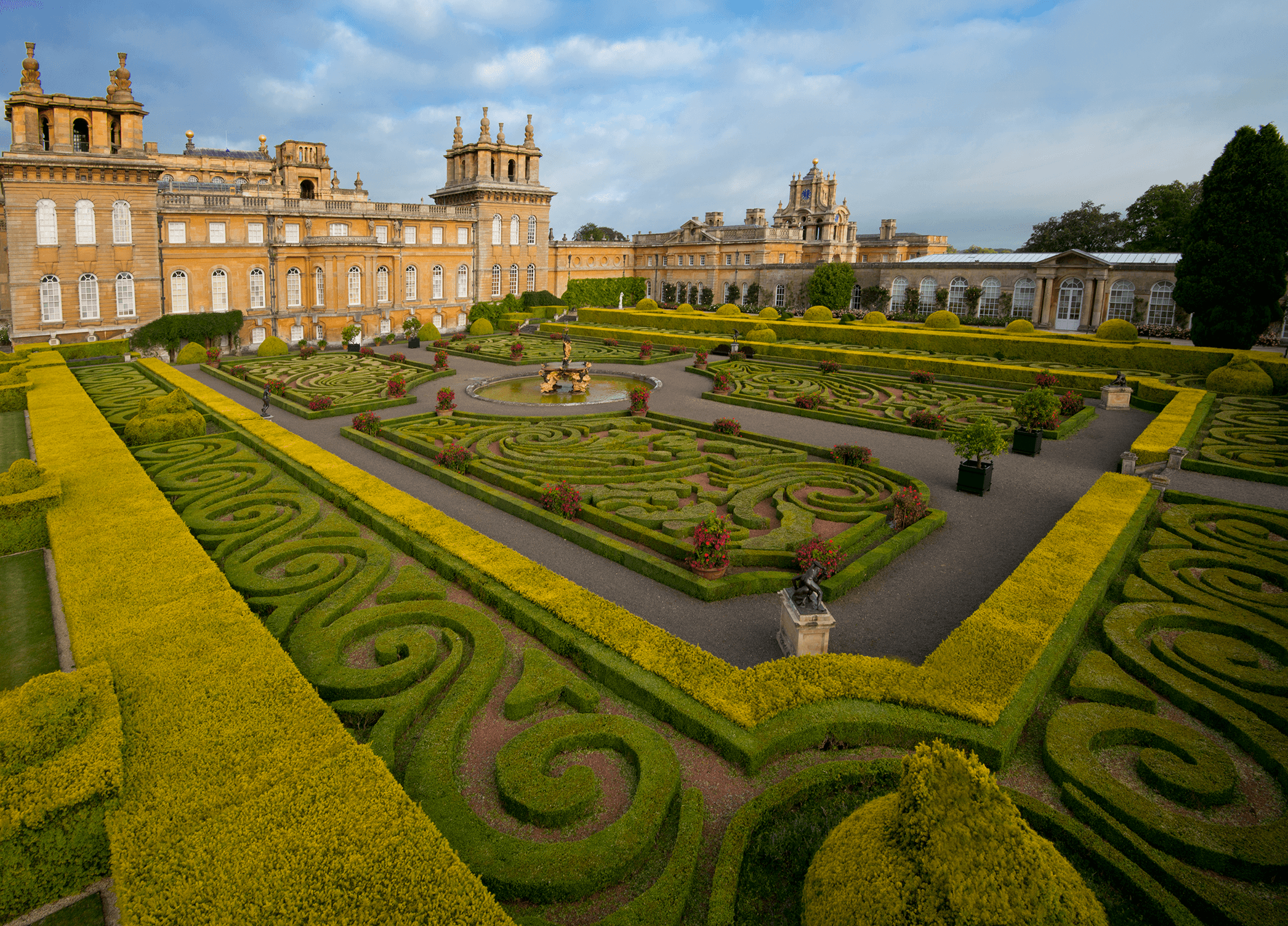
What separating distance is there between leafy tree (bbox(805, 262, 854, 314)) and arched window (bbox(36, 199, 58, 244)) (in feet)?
158

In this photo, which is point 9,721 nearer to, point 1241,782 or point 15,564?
point 15,564

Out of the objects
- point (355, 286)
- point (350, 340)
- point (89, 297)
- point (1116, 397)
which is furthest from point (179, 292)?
point (1116, 397)

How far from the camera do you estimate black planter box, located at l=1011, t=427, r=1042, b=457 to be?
18312mm

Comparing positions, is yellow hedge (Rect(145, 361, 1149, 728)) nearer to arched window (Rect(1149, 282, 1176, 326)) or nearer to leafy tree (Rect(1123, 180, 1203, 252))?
arched window (Rect(1149, 282, 1176, 326))

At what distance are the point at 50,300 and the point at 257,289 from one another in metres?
10.6

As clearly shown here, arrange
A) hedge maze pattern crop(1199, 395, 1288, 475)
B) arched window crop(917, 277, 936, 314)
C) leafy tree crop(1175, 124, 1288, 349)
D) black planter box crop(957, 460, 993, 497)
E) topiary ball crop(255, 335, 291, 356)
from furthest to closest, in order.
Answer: arched window crop(917, 277, 936, 314)
topiary ball crop(255, 335, 291, 356)
leafy tree crop(1175, 124, 1288, 349)
hedge maze pattern crop(1199, 395, 1288, 475)
black planter box crop(957, 460, 993, 497)

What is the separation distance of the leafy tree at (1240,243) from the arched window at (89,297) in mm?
54334

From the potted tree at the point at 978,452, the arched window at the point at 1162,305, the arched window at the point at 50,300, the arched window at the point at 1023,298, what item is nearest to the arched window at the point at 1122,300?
the arched window at the point at 1162,305

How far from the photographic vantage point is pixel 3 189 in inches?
1366

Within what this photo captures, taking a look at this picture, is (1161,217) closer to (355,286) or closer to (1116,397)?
(1116,397)

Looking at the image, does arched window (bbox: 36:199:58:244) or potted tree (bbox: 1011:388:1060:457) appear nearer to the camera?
potted tree (bbox: 1011:388:1060:457)

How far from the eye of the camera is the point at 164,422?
59.4ft

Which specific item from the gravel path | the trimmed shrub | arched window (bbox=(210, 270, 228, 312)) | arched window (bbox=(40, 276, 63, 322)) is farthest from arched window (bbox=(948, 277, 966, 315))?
arched window (bbox=(40, 276, 63, 322))

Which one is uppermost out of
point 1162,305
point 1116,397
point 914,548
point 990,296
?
point 990,296
